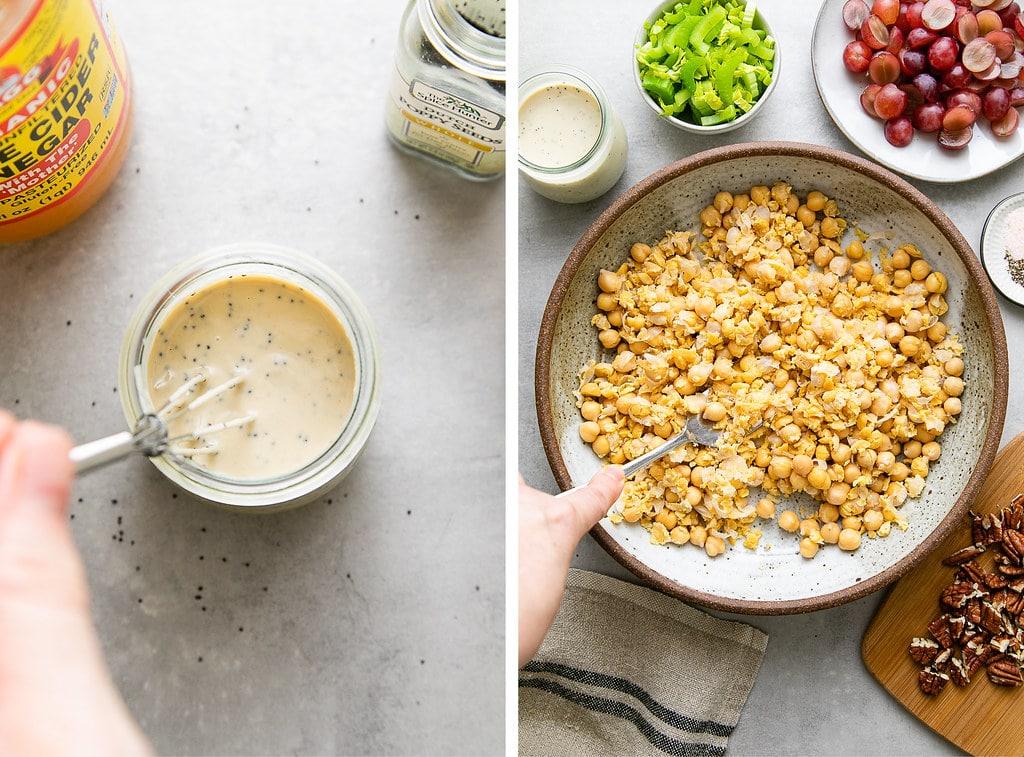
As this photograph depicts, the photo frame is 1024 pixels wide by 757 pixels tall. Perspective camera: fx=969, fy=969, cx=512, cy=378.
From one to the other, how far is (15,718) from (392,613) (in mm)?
379

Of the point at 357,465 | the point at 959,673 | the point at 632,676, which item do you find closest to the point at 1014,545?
the point at 959,673

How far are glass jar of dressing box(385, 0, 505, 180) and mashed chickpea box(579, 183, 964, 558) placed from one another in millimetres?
187

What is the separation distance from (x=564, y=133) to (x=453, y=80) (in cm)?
19

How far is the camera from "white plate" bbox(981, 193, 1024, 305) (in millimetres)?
892

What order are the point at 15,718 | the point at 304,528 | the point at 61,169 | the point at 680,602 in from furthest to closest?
the point at 680,602 → the point at 304,528 → the point at 61,169 → the point at 15,718

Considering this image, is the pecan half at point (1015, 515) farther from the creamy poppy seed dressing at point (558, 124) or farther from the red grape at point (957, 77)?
the creamy poppy seed dressing at point (558, 124)

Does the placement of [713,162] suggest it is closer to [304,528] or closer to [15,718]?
[304,528]

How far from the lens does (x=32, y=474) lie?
17.1 inches

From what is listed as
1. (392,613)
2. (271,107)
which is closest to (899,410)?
(392,613)

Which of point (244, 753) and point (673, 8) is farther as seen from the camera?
point (673, 8)

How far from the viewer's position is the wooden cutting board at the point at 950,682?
34.7 inches

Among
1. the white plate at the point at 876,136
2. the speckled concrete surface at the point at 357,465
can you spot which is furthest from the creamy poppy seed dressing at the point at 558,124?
the white plate at the point at 876,136

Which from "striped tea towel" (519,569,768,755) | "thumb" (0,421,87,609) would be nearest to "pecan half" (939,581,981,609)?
"striped tea towel" (519,569,768,755)

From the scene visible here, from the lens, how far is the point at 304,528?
77 centimetres
